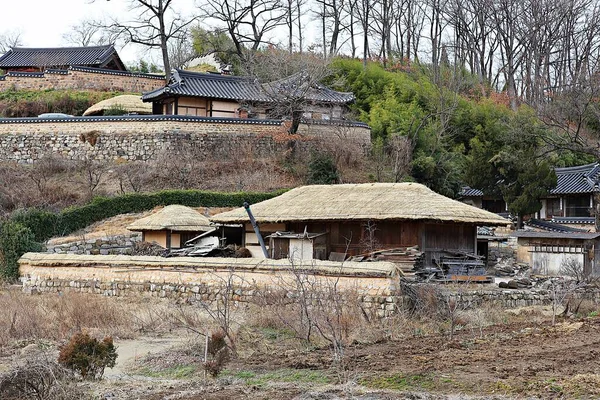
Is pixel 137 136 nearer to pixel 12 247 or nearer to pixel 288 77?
pixel 288 77

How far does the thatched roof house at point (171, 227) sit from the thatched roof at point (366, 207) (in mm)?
2912

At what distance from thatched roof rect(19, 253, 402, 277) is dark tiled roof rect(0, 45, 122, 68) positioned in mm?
27713

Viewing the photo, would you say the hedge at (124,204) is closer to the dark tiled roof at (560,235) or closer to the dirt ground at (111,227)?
the dirt ground at (111,227)

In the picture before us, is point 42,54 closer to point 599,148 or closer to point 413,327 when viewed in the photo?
point 599,148

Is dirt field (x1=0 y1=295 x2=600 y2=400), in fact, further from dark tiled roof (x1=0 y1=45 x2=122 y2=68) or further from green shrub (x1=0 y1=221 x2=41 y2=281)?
dark tiled roof (x1=0 y1=45 x2=122 y2=68)

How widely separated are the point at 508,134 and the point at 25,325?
2772 centimetres

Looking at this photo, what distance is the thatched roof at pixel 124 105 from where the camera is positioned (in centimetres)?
3922

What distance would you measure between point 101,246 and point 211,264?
9.64m

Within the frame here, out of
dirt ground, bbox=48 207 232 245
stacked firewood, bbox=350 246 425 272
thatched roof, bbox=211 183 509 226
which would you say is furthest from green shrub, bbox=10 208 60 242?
stacked firewood, bbox=350 246 425 272

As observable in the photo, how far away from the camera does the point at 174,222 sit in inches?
1052

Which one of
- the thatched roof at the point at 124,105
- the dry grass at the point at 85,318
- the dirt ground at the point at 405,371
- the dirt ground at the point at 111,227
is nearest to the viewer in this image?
the dirt ground at the point at 405,371

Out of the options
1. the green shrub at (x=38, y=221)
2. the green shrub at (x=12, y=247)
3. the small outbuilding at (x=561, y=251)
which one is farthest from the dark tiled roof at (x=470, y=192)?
the green shrub at (x=12, y=247)

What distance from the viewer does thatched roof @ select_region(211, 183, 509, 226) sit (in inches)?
819

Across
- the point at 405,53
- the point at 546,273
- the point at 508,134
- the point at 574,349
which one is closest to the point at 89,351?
the point at 574,349
